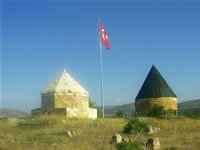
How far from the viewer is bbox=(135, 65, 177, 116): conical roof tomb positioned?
1087 inches

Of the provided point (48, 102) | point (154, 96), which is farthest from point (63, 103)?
point (154, 96)

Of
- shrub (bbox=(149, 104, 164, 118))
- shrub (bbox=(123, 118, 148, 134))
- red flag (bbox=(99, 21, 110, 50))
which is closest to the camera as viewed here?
shrub (bbox=(123, 118, 148, 134))

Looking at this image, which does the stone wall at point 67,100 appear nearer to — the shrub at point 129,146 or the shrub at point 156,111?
the shrub at point 156,111

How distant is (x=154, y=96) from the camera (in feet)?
91.3

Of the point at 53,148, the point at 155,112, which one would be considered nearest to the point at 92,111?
the point at 155,112

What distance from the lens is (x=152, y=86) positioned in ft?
94.6

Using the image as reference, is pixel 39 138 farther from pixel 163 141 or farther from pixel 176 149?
pixel 176 149

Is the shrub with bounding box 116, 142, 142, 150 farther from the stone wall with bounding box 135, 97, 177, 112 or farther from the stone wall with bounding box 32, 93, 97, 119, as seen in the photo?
the stone wall with bounding box 135, 97, 177, 112

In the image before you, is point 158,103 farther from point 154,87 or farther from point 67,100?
point 67,100

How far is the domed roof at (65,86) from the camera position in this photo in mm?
20641

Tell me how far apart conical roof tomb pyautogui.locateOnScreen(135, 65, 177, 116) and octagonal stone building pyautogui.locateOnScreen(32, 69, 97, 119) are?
27.7 feet

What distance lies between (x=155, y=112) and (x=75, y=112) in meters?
8.88

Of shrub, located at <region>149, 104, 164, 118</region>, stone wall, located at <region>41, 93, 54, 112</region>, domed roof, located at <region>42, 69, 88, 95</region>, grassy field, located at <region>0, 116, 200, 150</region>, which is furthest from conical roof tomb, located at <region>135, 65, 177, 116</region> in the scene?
grassy field, located at <region>0, 116, 200, 150</region>

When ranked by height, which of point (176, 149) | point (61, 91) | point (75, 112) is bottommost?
point (176, 149)
